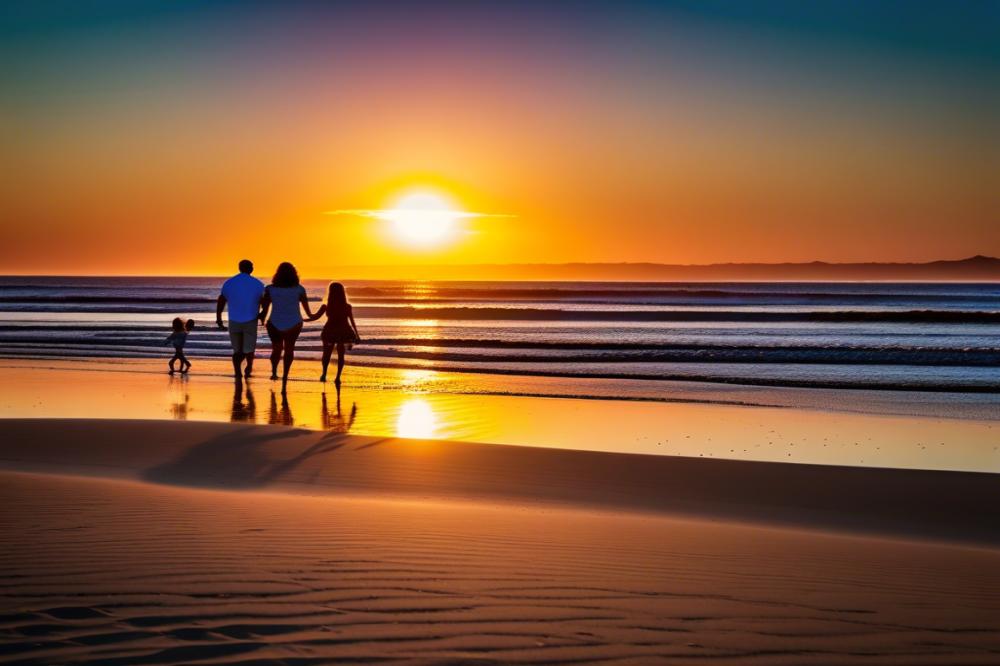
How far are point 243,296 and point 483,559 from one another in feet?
35.0

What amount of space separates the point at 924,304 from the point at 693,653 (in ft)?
210

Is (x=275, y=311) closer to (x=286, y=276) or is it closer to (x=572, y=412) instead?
(x=286, y=276)

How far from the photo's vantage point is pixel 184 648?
3588 mm

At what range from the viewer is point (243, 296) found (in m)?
14.7

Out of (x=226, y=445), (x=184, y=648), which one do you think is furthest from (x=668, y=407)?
(x=184, y=648)

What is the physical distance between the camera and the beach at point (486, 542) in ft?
12.6

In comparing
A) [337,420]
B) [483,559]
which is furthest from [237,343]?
[483,559]

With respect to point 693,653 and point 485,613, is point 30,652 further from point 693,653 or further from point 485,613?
Result: point 693,653

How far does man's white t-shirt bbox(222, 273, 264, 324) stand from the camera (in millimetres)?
14625

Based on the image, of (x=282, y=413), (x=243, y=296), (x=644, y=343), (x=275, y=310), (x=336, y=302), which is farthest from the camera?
(x=644, y=343)

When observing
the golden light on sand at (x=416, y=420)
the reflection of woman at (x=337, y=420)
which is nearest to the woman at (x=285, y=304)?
the reflection of woman at (x=337, y=420)

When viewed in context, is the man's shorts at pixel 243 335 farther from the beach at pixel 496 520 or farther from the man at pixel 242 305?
the beach at pixel 496 520

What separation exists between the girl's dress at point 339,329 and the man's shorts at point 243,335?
1.33 m

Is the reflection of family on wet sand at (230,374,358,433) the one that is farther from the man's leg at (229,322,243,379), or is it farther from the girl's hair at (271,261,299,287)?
the girl's hair at (271,261,299,287)
